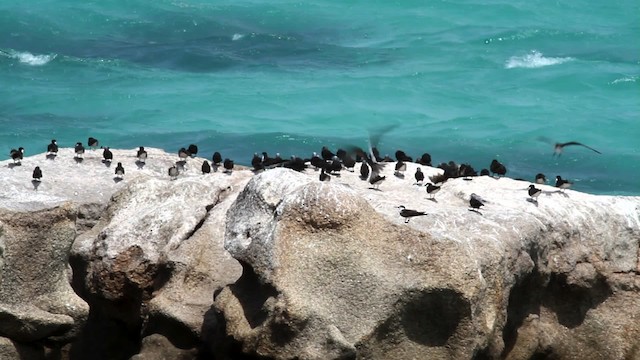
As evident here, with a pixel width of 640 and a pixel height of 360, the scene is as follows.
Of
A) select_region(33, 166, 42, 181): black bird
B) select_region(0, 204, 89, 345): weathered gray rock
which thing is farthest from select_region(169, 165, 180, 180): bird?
select_region(0, 204, 89, 345): weathered gray rock

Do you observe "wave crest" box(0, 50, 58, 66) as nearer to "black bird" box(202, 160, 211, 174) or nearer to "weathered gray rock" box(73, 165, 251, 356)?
"black bird" box(202, 160, 211, 174)

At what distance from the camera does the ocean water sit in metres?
43.4

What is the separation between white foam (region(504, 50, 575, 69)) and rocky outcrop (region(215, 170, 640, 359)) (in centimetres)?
3458

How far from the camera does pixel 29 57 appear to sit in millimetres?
52469

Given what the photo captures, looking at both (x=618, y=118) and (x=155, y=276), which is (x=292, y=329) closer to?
(x=155, y=276)

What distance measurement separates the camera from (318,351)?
16.9 meters

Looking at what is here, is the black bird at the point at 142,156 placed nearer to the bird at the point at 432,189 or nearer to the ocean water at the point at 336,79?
the bird at the point at 432,189

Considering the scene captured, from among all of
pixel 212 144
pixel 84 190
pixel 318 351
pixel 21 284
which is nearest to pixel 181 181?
pixel 84 190

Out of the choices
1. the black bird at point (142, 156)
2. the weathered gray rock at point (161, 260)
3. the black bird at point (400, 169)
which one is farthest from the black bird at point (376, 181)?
the black bird at point (142, 156)

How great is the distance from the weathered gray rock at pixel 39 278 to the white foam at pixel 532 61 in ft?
123

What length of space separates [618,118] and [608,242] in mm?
28969

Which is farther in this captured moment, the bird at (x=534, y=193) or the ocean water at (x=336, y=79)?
the ocean water at (x=336, y=79)

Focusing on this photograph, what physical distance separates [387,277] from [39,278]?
4.99 meters

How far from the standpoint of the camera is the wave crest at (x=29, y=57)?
170 feet
